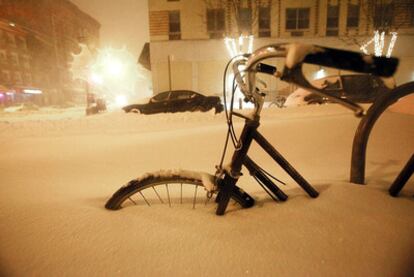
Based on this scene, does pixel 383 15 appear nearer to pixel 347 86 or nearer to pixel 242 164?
pixel 347 86

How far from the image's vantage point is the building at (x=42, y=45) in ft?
90.5

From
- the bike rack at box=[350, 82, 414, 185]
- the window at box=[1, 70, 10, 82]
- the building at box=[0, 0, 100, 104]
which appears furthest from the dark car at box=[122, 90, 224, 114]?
the window at box=[1, 70, 10, 82]

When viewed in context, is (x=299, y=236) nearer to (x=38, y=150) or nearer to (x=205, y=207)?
(x=205, y=207)

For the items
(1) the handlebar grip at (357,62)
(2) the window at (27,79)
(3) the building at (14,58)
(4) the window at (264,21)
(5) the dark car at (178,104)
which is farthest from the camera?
(2) the window at (27,79)

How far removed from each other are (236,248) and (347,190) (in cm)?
99

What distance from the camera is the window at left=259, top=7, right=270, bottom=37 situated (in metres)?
20.6

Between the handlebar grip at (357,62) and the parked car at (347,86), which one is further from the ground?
the handlebar grip at (357,62)

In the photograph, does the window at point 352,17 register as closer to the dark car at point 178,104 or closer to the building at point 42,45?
the dark car at point 178,104

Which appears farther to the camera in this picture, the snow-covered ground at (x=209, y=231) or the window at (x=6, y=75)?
the window at (x=6, y=75)

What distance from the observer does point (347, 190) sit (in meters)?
1.92

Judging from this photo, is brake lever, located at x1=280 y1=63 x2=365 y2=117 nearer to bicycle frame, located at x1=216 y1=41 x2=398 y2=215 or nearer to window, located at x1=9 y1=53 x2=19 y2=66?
bicycle frame, located at x1=216 y1=41 x2=398 y2=215

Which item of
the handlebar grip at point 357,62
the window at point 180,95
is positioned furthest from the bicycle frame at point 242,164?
the window at point 180,95

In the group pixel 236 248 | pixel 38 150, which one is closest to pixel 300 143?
pixel 236 248

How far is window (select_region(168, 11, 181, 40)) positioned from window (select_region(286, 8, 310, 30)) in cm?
844
